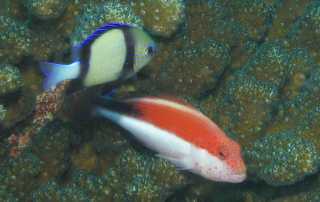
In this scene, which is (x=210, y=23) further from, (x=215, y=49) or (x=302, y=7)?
(x=302, y=7)

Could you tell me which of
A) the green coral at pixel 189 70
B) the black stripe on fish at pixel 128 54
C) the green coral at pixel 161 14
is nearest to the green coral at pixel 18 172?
the black stripe on fish at pixel 128 54

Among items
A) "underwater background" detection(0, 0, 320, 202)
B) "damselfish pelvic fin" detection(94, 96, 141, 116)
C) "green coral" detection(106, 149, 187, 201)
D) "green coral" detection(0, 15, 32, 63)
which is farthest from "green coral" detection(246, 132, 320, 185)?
"green coral" detection(0, 15, 32, 63)

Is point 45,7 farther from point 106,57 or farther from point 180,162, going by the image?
point 180,162

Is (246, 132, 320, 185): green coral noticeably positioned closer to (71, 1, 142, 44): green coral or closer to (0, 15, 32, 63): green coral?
(71, 1, 142, 44): green coral

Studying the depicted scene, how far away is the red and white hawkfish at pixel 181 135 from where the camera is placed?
232 centimetres

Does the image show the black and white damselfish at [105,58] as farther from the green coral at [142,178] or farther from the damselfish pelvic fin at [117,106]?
the green coral at [142,178]

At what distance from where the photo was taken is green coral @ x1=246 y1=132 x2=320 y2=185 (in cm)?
278

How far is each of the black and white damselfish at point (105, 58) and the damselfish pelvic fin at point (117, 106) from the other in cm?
11

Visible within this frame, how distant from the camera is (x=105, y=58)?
2.62 meters

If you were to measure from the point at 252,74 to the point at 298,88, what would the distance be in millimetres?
436

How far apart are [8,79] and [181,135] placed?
121 centimetres

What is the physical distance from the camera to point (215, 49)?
3240 millimetres

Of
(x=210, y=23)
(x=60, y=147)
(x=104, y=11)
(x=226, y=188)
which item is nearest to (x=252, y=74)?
(x=210, y=23)

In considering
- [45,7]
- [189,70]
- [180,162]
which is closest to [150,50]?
[189,70]
